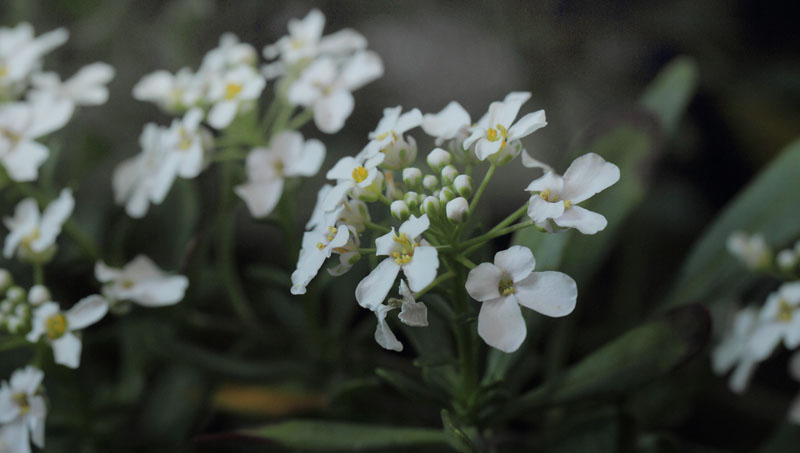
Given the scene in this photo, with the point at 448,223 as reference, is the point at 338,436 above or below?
below

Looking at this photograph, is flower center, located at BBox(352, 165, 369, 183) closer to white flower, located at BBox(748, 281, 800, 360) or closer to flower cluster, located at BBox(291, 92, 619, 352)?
flower cluster, located at BBox(291, 92, 619, 352)

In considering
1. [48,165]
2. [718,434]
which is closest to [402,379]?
[48,165]

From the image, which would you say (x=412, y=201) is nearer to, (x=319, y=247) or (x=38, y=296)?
(x=319, y=247)

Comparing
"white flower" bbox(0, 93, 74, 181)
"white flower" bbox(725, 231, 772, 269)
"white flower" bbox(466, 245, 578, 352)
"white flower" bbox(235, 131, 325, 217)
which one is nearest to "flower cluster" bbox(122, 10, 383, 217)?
"white flower" bbox(235, 131, 325, 217)

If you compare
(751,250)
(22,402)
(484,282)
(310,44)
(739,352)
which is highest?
(310,44)

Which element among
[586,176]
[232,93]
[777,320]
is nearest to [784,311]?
[777,320]

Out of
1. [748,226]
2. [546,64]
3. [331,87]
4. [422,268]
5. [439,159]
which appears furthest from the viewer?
[546,64]

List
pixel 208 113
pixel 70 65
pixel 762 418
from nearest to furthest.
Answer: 1. pixel 208 113
2. pixel 762 418
3. pixel 70 65

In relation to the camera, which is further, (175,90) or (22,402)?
(175,90)

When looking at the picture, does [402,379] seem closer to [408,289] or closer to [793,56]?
[408,289]
